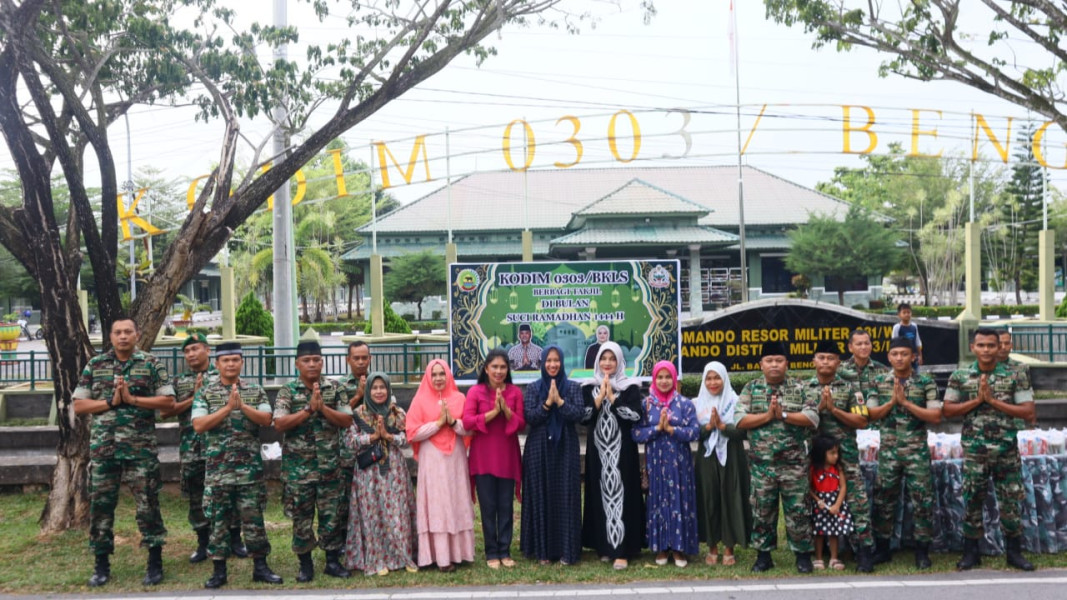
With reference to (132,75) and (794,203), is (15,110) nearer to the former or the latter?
(132,75)

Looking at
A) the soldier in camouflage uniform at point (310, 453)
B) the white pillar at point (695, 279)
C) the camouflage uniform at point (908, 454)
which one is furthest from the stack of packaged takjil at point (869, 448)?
the white pillar at point (695, 279)

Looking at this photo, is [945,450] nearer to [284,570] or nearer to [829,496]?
[829,496]

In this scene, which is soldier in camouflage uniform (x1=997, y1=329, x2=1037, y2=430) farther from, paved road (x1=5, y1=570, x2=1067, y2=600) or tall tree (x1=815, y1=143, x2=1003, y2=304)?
tall tree (x1=815, y1=143, x2=1003, y2=304)

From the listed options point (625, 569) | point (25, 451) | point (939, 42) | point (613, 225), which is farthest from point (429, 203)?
point (625, 569)

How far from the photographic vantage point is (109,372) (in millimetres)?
6262

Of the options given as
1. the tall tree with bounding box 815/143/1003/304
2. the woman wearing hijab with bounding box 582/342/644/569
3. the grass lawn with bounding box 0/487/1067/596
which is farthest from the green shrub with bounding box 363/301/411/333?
the tall tree with bounding box 815/143/1003/304

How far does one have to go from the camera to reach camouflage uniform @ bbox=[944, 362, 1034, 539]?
6.09 m

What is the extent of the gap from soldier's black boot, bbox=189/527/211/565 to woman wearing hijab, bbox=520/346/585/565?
2.41m


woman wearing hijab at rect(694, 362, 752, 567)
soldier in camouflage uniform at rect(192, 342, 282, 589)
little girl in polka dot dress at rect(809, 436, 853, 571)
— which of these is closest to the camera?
soldier in camouflage uniform at rect(192, 342, 282, 589)

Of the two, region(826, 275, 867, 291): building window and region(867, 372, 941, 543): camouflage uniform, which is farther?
region(826, 275, 867, 291): building window

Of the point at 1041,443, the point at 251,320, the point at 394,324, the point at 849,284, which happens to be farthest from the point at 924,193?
the point at 1041,443

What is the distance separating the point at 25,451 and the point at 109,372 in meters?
6.64

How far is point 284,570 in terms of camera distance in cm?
643

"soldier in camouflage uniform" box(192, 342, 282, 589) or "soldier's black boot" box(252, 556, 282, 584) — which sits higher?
"soldier in camouflage uniform" box(192, 342, 282, 589)
